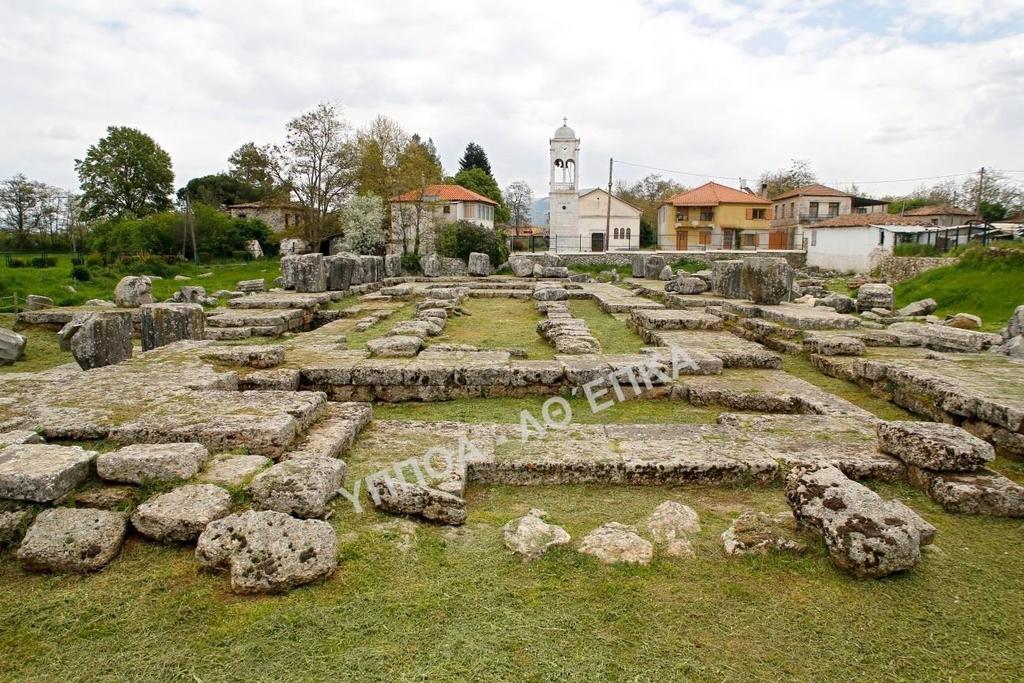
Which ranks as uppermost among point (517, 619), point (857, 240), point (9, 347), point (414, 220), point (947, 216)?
point (947, 216)

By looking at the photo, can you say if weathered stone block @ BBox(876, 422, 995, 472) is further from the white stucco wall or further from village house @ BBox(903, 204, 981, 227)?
village house @ BBox(903, 204, 981, 227)

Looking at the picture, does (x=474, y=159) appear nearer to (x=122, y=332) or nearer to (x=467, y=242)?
(x=467, y=242)

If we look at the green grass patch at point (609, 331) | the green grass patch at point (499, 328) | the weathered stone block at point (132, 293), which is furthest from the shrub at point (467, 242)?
the weathered stone block at point (132, 293)

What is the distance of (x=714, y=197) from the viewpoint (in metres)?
48.6

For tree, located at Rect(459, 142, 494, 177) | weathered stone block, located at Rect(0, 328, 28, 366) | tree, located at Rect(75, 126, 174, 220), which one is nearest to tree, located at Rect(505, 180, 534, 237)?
tree, located at Rect(459, 142, 494, 177)

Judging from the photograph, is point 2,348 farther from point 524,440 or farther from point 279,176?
point 279,176

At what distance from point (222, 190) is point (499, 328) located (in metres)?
50.6

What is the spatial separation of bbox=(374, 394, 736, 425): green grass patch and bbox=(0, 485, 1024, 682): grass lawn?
265 centimetres

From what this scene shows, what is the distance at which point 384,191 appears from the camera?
31.5 meters

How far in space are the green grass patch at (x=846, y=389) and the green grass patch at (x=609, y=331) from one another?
2251 mm

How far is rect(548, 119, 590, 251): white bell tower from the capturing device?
4638 centimetres

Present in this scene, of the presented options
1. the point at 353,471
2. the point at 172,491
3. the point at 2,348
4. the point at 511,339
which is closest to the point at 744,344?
the point at 511,339

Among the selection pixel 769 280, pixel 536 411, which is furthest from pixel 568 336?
pixel 769 280

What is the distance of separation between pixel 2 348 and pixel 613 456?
10.7 m
